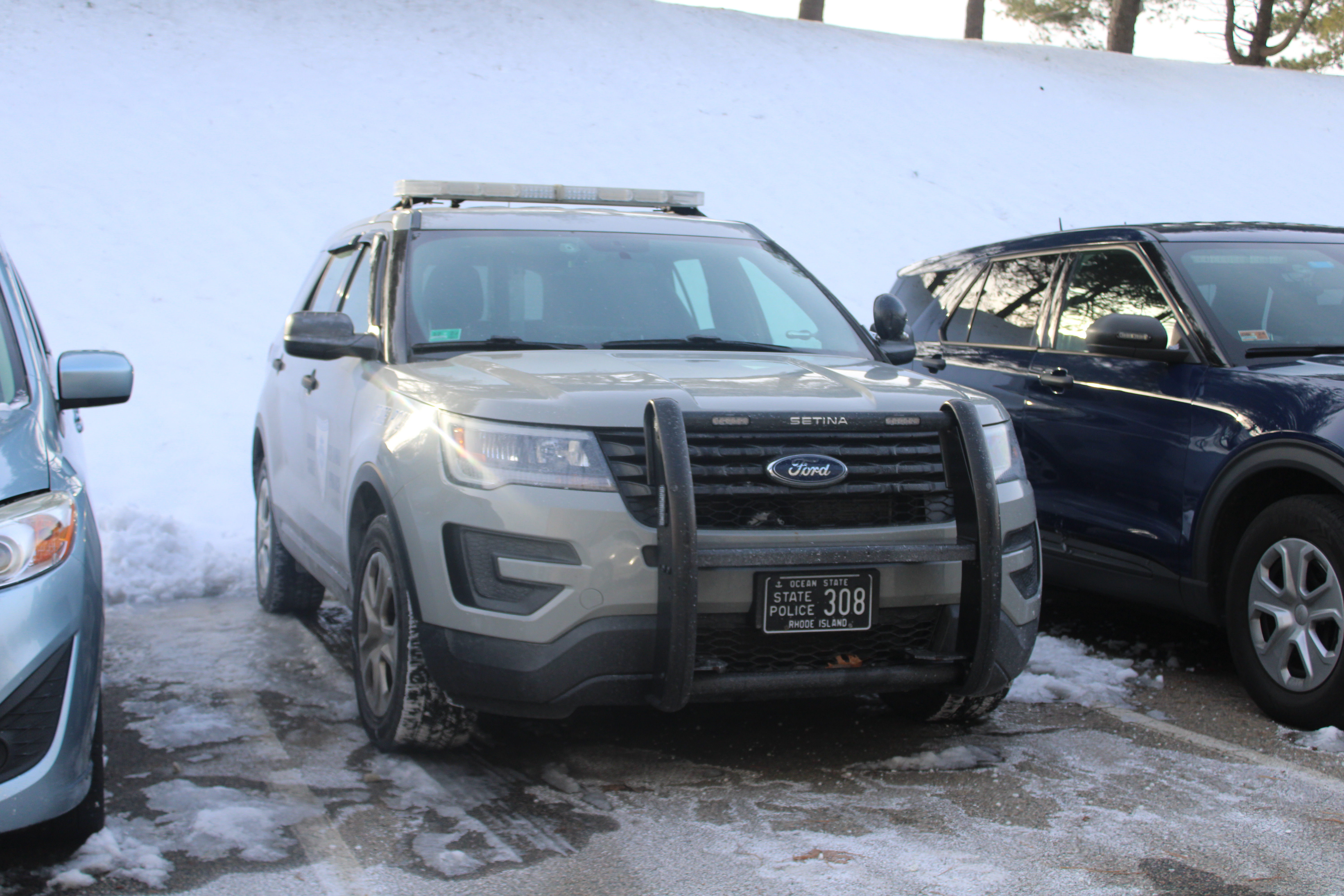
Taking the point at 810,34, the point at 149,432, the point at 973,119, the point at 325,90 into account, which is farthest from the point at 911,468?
the point at 810,34

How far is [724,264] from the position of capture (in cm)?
523

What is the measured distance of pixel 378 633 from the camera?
424 cm

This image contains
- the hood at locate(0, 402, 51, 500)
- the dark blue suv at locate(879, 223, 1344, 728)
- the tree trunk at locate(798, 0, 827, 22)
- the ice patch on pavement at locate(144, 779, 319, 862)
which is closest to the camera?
the hood at locate(0, 402, 51, 500)

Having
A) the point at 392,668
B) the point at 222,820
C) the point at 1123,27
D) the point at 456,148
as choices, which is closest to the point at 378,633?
the point at 392,668

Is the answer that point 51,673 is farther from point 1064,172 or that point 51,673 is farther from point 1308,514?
point 1064,172

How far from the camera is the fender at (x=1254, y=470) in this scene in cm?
436

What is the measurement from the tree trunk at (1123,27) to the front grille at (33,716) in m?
31.7

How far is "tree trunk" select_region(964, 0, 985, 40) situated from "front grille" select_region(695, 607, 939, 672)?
101 ft

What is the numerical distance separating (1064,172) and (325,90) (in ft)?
37.5

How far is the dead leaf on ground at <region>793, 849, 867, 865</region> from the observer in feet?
10.9

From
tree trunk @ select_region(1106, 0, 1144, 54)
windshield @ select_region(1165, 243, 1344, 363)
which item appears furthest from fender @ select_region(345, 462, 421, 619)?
tree trunk @ select_region(1106, 0, 1144, 54)

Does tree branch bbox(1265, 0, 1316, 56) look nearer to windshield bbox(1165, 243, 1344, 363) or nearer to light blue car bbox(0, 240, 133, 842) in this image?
windshield bbox(1165, 243, 1344, 363)

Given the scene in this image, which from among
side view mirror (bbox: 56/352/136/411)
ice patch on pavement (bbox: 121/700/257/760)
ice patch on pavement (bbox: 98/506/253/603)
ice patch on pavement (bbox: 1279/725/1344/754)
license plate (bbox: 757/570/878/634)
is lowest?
ice patch on pavement (bbox: 98/506/253/603)

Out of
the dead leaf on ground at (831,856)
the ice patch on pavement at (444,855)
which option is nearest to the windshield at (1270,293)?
the dead leaf on ground at (831,856)
